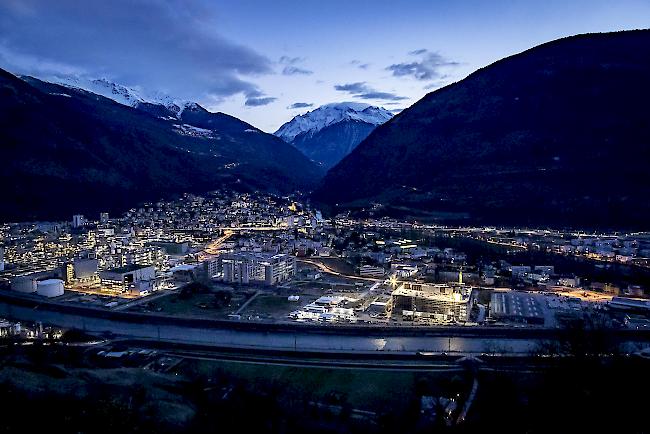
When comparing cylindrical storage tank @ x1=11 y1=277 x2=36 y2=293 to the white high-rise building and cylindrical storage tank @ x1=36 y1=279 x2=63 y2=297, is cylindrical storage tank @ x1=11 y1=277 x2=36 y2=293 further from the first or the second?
the white high-rise building

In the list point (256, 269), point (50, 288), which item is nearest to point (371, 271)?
point (256, 269)

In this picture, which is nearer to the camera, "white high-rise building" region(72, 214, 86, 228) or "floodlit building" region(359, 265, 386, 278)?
"floodlit building" region(359, 265, 386, 278)

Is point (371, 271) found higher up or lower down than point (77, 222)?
lower down

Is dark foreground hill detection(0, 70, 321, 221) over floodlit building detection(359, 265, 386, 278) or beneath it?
over

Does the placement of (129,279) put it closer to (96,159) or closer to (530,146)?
(530,146)

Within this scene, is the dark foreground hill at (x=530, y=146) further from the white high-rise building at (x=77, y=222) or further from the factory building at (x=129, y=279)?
the factory building at (x=129, y=279)

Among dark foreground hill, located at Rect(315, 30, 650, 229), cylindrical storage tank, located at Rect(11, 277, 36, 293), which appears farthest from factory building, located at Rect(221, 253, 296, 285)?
dark foreground hill, located at Rect(315, 30, 650, 229)
